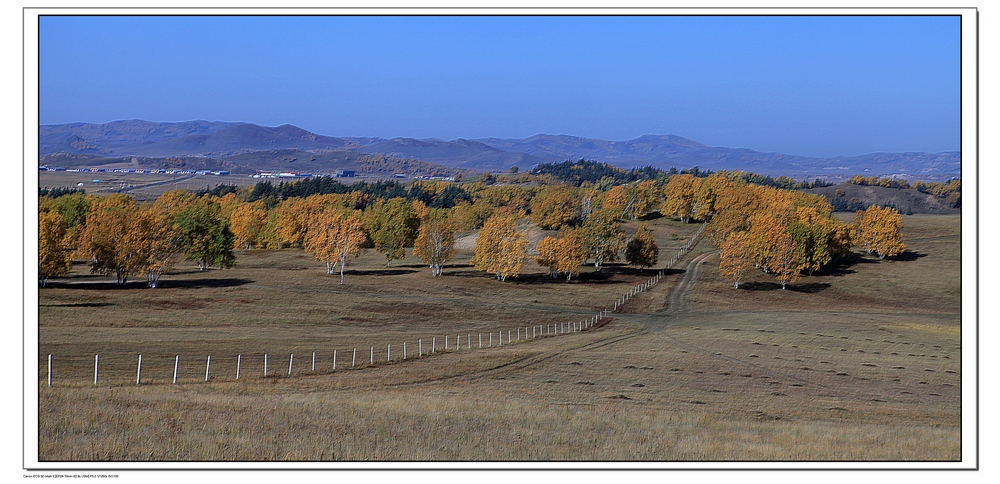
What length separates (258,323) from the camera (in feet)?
209

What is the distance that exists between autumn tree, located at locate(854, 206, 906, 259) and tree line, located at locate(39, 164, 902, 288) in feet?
0.66

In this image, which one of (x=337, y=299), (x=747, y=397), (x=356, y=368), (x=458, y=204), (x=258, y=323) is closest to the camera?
(x=747, y=397)

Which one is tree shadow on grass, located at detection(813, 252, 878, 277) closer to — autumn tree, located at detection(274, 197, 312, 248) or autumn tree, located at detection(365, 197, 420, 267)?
autumn tree, located at detection(365, 197, 420, 267)

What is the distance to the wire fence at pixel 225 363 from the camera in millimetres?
31734

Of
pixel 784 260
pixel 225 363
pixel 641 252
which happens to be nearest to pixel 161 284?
pixel 225 363

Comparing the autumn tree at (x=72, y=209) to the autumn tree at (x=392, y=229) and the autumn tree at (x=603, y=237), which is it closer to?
the autumn tree at (x=392, y=229)

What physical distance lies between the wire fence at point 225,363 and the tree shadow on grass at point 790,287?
55305 mm

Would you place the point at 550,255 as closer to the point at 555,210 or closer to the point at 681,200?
the point at 555,210

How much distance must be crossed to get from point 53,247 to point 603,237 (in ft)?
248

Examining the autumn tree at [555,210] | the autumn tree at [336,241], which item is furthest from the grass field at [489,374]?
the autumn tree at [555,210]

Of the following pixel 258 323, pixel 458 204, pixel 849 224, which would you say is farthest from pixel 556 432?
pixel 458 204

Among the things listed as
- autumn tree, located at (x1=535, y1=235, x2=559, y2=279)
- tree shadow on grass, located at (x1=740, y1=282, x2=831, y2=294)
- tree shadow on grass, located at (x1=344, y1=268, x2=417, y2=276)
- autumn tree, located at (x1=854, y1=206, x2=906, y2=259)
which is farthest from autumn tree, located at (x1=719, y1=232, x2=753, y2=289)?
tree shadow on grass, located at (x1=344, y1=268, x2=417, y2=276)
